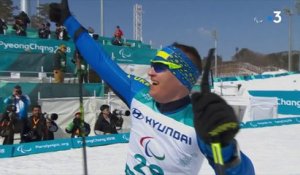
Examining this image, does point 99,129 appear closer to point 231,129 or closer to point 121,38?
point 231,129

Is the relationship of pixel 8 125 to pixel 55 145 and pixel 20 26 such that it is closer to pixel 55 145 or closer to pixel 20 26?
pixel 55 145

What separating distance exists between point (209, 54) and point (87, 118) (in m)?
11.9

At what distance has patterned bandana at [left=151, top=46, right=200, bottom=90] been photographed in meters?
2.02

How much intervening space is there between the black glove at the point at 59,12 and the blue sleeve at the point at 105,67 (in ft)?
0.14

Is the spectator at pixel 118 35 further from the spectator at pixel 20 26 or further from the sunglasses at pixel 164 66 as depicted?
the sunglasses at pixel 164 66

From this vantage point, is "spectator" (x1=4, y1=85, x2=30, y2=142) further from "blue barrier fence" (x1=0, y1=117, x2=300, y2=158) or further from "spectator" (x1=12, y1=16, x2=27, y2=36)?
"spectator" (x1=12, y1=16, x2=27, y2=36)

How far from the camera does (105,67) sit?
2502 mm

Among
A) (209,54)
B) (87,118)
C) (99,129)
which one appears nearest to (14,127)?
(99,129)

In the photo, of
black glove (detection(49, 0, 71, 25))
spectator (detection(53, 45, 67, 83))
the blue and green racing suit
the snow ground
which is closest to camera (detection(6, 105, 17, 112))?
the snow ground

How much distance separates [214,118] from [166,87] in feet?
2.33

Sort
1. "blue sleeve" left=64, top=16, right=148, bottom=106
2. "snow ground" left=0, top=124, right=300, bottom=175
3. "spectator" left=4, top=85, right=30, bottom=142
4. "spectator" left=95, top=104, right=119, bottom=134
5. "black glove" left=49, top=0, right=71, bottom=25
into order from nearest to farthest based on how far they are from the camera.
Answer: "blue sleeve" left=64, top=16, right=148, bottom=106 → "black glove" left=49, top=0, right=71, bottom=25 → "snow ground" left=0, top=124, right=300, bottom=175 → "spectator" left=4, top=85, right=30, bottom=142 → "spectator" left=95, top=104, right=119, bottom=134

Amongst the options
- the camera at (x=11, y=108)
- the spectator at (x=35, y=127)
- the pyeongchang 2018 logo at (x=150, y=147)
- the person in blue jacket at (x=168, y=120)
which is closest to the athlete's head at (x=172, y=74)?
the person in blue jacket at (x=168, y=120)

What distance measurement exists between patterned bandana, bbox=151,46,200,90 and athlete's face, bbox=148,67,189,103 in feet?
0.08

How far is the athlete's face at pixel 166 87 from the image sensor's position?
200cm
